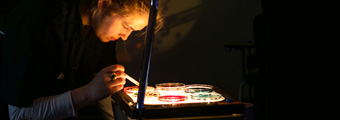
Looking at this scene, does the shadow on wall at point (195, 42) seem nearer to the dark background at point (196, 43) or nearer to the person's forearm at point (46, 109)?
the dark background at point (196, 43)

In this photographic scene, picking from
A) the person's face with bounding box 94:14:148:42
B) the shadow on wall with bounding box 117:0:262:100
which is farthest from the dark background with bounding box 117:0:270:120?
the person's face with bounding box 94:14:148:42

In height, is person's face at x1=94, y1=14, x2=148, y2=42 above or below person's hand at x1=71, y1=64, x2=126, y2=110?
above

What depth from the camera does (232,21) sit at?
10.0 ft

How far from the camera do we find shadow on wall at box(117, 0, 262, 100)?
2939mm

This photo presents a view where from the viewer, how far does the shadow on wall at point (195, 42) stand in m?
2.94

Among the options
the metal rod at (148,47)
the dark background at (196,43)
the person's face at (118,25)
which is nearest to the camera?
the metal rod at (148,47)

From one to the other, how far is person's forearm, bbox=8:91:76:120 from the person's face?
0.37 meters

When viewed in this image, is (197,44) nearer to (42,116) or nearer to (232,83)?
(232,83)

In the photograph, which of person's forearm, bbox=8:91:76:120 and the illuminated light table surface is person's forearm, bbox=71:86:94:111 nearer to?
person's forearm, bbox=8:91:76:120

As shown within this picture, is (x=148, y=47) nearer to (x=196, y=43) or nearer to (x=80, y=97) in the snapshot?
(x=80, y=97)

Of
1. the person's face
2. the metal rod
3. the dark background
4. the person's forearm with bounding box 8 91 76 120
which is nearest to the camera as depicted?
the metal rod

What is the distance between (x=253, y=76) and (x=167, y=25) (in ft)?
3.24

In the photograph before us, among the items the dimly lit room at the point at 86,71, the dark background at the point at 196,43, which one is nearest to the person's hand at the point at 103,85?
the dimly lit room at the point at 86,71

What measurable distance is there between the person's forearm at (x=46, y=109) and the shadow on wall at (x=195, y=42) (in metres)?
1.91
